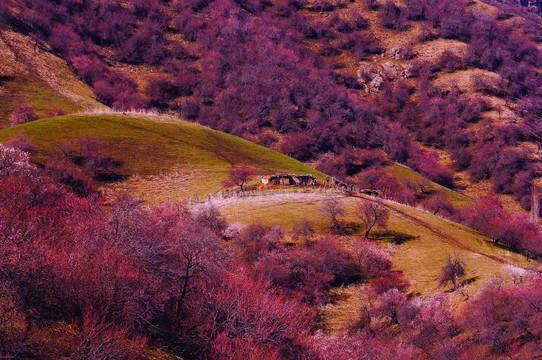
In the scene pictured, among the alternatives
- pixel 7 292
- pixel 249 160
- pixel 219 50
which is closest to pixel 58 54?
pixel 219 50

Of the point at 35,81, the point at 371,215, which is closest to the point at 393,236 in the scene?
the point at 371,215

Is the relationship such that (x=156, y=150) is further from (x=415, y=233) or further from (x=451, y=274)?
(x=451, y=274)

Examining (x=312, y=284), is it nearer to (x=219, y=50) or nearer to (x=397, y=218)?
(x=397, y=218)

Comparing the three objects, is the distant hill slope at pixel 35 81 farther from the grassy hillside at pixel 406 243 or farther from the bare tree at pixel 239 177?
the grassy hillside at pixel 406 243

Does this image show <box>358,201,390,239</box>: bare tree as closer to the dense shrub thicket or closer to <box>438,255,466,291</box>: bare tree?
<box>438,255,466,291</box>: bare tree

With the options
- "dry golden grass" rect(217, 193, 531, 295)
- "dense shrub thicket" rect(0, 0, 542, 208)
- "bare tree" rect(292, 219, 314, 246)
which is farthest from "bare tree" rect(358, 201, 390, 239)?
"dense shrub thicket" rect(0, 0, 542, 208)

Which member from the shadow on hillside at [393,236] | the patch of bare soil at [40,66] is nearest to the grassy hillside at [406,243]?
the shadow on hillside at [393,236]
